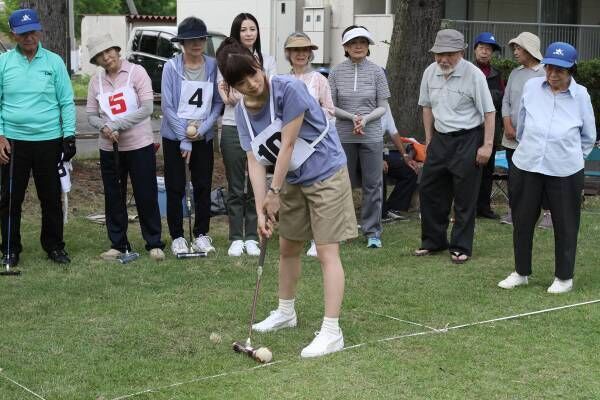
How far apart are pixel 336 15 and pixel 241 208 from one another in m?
15.0

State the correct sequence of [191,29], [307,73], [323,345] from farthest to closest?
[307,73] < [191,29] < [323,345]

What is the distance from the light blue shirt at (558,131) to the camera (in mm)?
6738

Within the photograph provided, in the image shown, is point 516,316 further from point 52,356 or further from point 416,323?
point 52,356

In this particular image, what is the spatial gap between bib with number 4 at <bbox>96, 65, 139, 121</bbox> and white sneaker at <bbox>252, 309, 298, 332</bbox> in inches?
102

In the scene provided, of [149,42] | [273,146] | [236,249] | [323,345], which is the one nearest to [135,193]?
[236,249]

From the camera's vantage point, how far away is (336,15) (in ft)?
74.2

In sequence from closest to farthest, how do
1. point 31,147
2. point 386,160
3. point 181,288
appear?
point 181,288, point 31,147, point 386,160

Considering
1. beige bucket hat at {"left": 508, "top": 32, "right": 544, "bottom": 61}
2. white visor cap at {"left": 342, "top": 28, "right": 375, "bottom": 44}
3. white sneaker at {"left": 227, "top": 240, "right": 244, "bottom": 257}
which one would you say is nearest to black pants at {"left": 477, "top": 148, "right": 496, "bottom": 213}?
beige bucket hat at {"left": 508, "top": 32, "right": 544, "bottom": 61}

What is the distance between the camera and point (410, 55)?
38.8ft

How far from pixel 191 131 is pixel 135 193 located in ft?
2.35

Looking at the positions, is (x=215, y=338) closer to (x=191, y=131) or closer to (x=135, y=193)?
(x=191, y=131)

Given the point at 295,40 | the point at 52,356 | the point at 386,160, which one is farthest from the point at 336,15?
→ the point at 52,356

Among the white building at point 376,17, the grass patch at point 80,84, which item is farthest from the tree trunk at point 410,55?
the grass patch at point 80,84

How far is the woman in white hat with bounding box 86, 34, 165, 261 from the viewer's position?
7.75 meters
